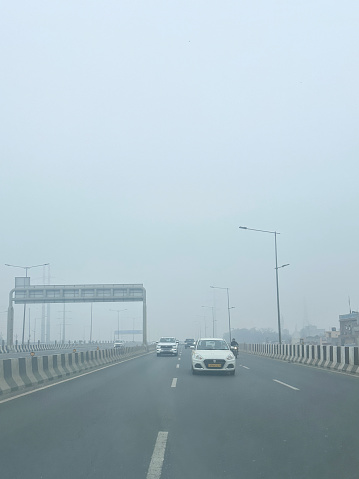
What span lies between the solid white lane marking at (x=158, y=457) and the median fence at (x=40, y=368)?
760 centimetres

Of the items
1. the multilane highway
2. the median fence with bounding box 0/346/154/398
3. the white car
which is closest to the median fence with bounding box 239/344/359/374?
the white car

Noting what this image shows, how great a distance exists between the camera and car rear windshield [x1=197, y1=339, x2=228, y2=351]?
22.0 meters

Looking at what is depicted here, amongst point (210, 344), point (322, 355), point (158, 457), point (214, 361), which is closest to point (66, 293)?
point (322, 355)

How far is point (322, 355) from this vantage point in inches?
1077

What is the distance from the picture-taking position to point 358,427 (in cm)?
935

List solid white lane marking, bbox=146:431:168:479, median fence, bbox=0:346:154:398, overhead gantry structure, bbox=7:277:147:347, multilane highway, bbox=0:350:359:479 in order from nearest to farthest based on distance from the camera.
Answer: solid white lane marking, bbox=146:431:168:479 < multilane highway, bbox=0:350:359:479 < median fence, bbox=0:346:154:398 < overhead gantry structure, bbox=7:277:147:347

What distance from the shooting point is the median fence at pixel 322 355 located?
905 inches

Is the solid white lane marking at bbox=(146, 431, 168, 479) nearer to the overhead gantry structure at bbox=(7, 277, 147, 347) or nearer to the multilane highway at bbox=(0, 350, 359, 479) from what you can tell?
the multilane highway at bbox=(0, 350, 359, 479)

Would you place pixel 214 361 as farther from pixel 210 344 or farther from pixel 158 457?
pixel 158 457

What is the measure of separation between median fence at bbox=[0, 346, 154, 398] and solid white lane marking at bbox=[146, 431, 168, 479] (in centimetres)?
760

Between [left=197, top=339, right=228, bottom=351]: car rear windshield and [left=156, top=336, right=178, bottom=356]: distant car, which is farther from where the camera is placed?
[left=156, top=336, right=178, bottom=356]: distant car

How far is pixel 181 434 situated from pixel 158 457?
1.62 metres

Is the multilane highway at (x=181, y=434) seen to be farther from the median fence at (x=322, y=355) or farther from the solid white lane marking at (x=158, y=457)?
the median fence at (x=322, y=355)

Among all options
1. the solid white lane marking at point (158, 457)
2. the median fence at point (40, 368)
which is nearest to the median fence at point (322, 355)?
the median fence at point (40, 368)
